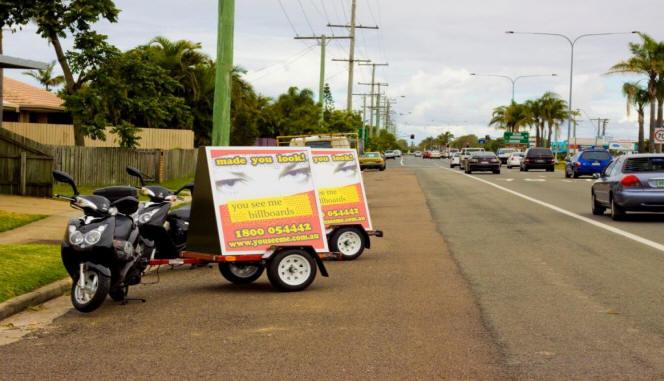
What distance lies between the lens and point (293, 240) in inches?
393

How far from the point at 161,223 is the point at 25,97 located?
34.5 m

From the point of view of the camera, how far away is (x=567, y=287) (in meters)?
9.88

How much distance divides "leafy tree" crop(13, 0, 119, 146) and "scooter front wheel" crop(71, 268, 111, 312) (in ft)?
70.6

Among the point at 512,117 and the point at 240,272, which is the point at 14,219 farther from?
the point at 512,117

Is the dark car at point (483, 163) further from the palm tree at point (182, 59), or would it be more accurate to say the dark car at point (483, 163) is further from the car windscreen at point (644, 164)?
the car windscreen at point (644, 164)

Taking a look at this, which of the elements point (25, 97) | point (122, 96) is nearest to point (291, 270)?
point (122, 96)

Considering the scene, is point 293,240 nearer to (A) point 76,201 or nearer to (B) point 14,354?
(A) point 76,201

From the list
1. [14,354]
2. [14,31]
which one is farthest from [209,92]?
[14,354]

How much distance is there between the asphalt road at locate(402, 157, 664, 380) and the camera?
653cm

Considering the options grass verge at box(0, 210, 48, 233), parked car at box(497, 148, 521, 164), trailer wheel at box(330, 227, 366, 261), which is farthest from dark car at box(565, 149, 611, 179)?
parked car at box(497, 148, 521, 164)

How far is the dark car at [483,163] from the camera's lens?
5041 cm

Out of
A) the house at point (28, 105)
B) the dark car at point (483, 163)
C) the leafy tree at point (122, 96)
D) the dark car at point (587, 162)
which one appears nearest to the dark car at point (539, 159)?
the dark car at point (483, 163)

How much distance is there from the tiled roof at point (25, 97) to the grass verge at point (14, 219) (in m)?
21.0

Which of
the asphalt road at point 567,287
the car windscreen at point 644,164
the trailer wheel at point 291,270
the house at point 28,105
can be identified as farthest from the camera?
the house at point 28,105
